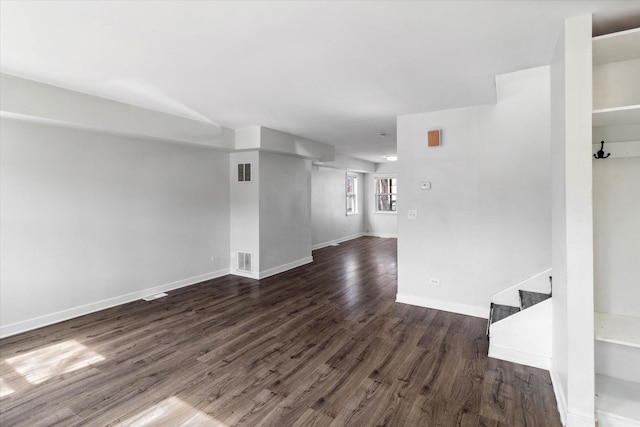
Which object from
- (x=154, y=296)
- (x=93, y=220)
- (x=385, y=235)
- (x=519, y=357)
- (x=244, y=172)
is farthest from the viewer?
(x=385, y=235)

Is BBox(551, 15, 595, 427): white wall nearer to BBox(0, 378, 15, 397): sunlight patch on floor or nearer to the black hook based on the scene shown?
the black hook

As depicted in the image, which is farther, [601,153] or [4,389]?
[4,389]

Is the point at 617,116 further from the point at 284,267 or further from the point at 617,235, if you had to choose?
the point at 284,267

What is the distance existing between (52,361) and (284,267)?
11.7 feet

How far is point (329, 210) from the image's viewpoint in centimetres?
877

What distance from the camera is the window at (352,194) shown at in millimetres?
9959

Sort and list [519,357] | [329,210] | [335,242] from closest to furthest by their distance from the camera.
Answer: [519,357]
[329,210]
[335,242]

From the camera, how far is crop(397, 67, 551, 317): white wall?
3.28m

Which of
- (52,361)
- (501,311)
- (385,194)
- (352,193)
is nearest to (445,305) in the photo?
(501,311)

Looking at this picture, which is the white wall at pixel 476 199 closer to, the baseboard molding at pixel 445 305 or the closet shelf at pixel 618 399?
the baseboard molding at pixel 445 305

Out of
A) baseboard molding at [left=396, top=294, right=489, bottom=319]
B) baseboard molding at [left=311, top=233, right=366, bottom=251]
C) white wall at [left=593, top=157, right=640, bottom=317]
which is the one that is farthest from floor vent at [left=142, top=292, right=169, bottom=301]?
white wall at [left=593, top=157, right=640, bottom=317]

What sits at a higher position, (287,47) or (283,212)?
(287,47)

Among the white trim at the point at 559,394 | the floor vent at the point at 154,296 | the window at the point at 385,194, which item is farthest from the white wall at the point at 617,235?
the window at the point at 385,194

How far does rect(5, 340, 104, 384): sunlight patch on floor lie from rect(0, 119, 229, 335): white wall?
729mm
